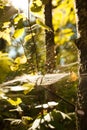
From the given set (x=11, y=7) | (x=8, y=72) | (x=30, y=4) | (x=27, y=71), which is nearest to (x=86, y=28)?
(x=30, y=4)

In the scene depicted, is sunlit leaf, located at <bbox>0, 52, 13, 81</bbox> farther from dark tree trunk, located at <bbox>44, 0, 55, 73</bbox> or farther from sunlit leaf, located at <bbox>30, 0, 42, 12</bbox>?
sunlit leaf, located at <bbox>30, 0, 42, 12</bbox>

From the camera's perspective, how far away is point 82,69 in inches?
72.6

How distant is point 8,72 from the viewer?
285cm

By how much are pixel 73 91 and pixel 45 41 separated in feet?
1.82

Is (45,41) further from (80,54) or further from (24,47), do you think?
(80,54)

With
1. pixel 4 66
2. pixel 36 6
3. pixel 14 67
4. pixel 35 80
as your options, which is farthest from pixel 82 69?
pixel 4 66

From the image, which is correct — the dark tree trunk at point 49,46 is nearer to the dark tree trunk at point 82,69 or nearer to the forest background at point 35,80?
the forest background at point 35,80

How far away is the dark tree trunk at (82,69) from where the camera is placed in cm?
180

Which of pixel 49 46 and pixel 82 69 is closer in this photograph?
pixel 82 69

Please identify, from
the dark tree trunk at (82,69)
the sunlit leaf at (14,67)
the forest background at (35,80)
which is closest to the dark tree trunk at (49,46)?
the forest background at (35,80)

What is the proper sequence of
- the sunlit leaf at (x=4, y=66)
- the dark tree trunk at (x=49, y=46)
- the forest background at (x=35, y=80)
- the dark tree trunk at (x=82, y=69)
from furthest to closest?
the sunlit leaf at (x=4, y=66)
the dark tree trunk at (x=49, y=46)
the forest background at (x=35, y=80)
the dark tree trunk at (x=82, y=69)

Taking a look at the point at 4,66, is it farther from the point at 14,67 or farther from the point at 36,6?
the point at 36,6

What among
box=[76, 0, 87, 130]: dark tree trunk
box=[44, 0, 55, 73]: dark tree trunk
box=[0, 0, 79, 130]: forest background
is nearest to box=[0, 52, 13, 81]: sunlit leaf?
box=[0, 0, 79, 130]: forest background

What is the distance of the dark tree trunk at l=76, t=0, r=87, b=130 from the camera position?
1.80 meters
